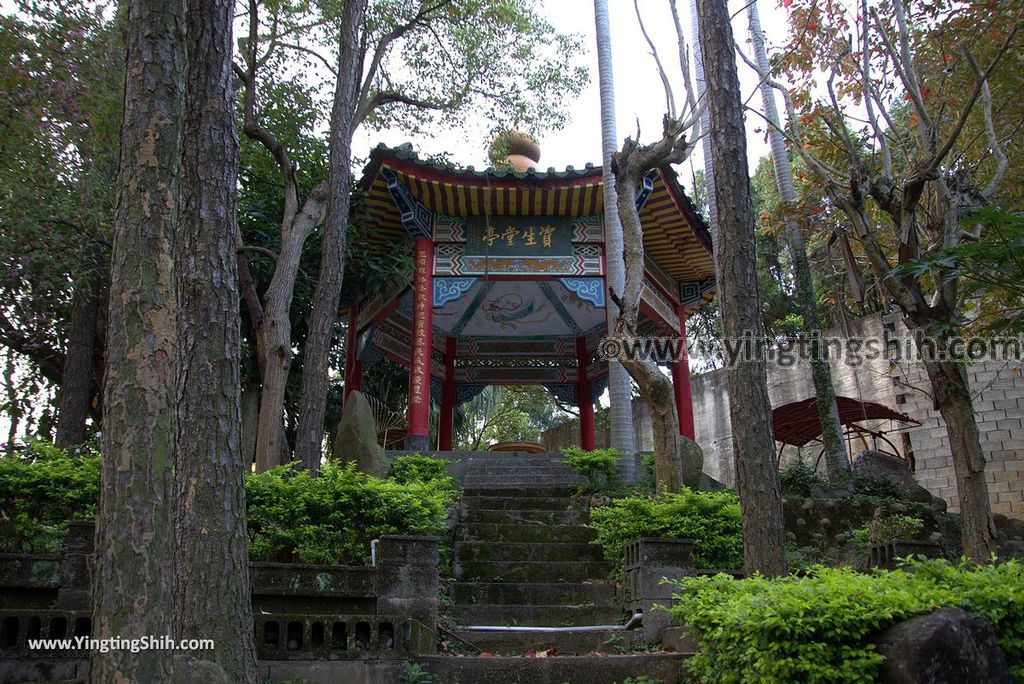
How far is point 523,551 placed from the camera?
25.2 ft

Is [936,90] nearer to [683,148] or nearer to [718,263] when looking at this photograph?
[683,148]

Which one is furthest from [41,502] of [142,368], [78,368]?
[78,368]

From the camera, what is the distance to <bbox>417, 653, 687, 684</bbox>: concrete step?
4809mm

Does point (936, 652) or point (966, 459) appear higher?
point (966, 459)

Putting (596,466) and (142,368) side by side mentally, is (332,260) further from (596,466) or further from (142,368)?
(142,368)

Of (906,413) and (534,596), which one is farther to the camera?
(906,413)

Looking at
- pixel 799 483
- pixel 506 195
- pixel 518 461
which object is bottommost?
pixel 799 483

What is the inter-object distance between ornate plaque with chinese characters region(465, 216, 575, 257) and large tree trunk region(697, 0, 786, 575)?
240 inches

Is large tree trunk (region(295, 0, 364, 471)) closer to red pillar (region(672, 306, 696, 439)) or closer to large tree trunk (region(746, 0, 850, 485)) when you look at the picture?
large tree trunk (region(746, 0, 850, 485))

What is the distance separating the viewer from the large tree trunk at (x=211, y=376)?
3.84 meters

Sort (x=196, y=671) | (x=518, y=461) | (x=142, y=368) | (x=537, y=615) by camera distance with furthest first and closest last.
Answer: (x=518, y=461) < (x=537, y=615) < (x=196, y=671) < (x=142, y=368)

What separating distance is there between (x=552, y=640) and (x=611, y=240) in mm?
6203

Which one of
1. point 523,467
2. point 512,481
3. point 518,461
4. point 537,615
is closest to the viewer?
point 537,615

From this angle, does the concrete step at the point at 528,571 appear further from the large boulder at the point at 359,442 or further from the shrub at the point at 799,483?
the shrub at the point at 799,483
